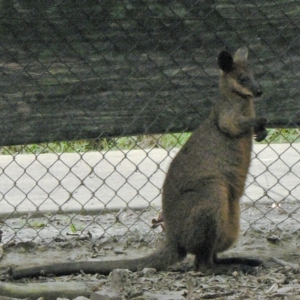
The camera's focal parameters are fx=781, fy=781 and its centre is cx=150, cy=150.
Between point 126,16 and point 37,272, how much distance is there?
1.90 m

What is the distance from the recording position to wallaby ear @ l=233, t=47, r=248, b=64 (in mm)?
5406

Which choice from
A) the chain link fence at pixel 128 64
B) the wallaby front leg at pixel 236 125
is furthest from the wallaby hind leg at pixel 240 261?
the chain link fence at pixel 128 64

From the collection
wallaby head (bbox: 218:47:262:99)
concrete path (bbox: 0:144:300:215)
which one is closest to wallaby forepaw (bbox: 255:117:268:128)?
wallaby head (bbox: 218:47:262:99)

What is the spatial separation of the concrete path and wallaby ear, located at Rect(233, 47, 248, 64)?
1.01 m

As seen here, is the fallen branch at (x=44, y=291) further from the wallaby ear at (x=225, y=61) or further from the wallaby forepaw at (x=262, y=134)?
the wallaby ear at (x=225, y=61)

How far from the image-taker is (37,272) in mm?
4930

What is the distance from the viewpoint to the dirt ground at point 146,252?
15.2 feet

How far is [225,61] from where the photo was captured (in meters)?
5.35

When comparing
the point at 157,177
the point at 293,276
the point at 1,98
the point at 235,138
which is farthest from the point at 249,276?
the point at 157,177

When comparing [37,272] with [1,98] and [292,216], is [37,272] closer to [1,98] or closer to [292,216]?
[1,98]

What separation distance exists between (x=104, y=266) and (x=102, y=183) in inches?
80.3

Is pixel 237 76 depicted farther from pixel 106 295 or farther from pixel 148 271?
pixel 106 295

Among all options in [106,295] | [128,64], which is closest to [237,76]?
[128,64]

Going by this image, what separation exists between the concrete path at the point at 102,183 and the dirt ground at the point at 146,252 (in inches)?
7.4
